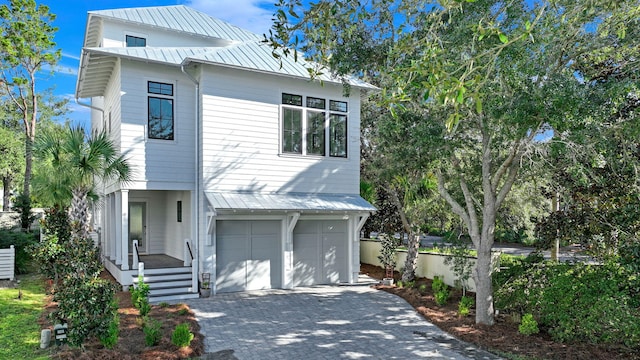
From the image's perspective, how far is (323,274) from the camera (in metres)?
14.5

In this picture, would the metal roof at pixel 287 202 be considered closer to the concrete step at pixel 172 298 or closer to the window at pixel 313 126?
the window at pixel 313 126

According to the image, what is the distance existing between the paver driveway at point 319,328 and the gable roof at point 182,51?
20.3 ft

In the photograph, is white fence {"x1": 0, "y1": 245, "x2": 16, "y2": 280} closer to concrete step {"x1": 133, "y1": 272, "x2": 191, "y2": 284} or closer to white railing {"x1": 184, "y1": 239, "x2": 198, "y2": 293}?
concrete step {"x1": 133, "y1": 272, "x2": 191, "y2": 284}

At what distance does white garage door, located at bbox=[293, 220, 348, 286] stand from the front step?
11.3ft

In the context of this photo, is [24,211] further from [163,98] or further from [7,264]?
[163,98]

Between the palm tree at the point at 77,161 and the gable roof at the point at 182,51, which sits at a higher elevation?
the gable roof at the point at 182,51

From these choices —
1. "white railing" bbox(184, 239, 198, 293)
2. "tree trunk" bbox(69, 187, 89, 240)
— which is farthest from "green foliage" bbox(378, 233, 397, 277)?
"tree trunk" bbox(69, 187, 89, 240)

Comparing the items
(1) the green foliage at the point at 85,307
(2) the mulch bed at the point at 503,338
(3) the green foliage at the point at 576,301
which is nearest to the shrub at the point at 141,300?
(1) the green foliage at the point at 85,307

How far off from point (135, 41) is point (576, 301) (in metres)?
15.6

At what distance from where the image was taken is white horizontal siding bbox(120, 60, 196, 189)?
40.1 ft

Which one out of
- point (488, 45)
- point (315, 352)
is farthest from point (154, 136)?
point (488, 45)

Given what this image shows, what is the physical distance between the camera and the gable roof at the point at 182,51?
1253cm

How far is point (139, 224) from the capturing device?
16375 millimetres

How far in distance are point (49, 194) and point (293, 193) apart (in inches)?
300
